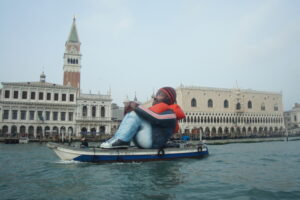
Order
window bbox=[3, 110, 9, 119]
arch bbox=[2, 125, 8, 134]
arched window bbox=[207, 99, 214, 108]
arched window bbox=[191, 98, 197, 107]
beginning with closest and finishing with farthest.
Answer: arch bbox=[2, 125, 8, 134], window bbox=[3, 110, 9, 119], arched window bbox=[191, 98, 197, 107], arched window bbox=[207, 99, 214, 108]

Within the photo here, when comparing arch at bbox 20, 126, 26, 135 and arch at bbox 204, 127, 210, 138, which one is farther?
arch at bbox 204, 127, 210, 138

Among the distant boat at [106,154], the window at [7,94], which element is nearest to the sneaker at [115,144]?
the distant boat at [106,154]

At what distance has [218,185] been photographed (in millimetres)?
11234

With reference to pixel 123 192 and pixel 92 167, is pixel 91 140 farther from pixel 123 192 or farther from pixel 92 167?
pixel 123 192

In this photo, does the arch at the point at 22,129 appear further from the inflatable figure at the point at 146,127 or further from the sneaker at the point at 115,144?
the sneaker at the point at 115,144

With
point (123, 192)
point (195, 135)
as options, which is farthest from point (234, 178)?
point (195, 135)

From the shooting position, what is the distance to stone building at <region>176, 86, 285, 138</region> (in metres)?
61.2

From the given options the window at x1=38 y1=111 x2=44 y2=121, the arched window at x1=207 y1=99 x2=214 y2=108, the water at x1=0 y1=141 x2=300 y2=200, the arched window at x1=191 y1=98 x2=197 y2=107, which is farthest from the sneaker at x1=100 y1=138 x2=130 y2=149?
the arched window at x1=207 y1=99 x2=214 y2=108

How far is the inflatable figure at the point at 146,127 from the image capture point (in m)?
17.4

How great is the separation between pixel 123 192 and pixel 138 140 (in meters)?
8.10

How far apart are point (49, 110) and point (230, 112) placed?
4350 cm

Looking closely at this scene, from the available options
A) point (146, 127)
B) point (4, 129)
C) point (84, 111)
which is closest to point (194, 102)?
point (84, 111)

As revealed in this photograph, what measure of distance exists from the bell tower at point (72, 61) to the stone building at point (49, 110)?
9.06m

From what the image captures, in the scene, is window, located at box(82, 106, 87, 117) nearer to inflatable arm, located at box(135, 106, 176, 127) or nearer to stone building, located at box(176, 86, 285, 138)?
stone building, located at box(176, 86, 285, 138)
